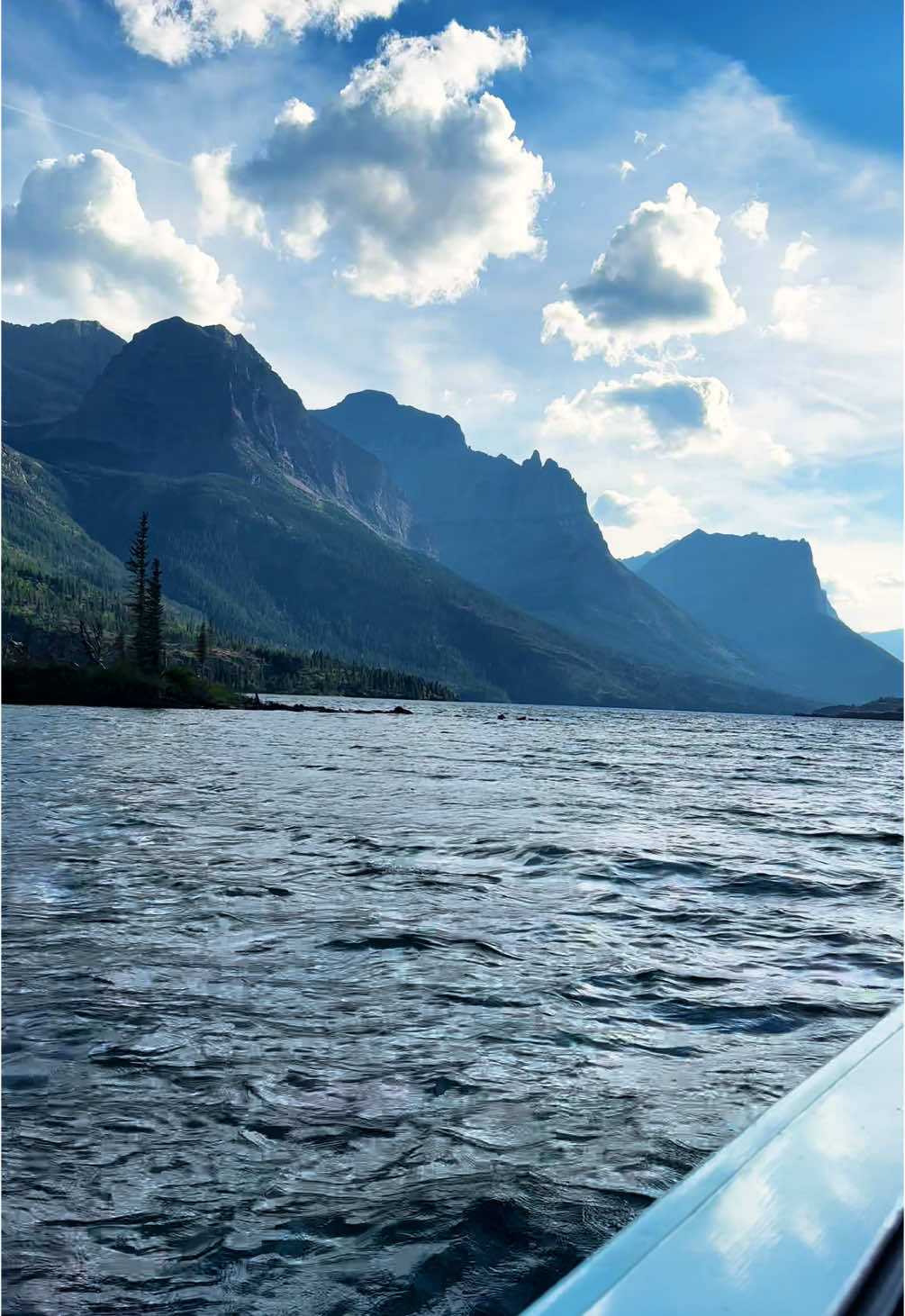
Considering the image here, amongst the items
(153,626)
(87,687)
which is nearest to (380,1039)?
(87,687)

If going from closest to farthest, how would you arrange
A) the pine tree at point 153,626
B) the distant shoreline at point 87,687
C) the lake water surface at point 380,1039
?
the lake water surface at point 380,1039 → the distant shoreline at point 87,687 → the pine tree at point 153,626

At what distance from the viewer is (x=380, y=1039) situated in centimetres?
720

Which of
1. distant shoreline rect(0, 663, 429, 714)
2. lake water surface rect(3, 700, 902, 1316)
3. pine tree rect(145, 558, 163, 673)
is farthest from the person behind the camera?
pine tree rect(145, 558, 163, 673)

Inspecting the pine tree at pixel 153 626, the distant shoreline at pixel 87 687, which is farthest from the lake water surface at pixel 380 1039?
the pine tree at pixel 153 626

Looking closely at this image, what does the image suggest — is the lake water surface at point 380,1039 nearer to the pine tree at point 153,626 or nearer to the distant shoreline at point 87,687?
the distant shoreline at point 87,687

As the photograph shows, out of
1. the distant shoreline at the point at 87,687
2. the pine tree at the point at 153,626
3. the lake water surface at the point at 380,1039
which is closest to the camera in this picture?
the lake water surface at the point at 380,1039

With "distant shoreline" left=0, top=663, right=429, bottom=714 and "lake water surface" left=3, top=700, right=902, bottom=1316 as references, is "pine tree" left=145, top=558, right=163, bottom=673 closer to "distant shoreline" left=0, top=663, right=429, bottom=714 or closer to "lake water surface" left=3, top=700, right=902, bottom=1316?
"distant shoreline" left=0, top=663, right=429, bottom=714

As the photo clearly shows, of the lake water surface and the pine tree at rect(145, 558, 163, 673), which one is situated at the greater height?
the pine tree at rect(145, 558, 163, 673)

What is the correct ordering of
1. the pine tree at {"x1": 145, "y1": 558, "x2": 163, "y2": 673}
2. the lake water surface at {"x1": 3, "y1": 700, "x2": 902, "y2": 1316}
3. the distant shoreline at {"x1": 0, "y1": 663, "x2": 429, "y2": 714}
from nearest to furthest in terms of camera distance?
the lake water surface at {"x1": 3, "y1": 700, "x2": 902, "y2": 1316} < the distant shoreline at {"x1": 0, "y1": 663, "x2": 429, "y2": 714} < the pine tree at {"x1": 145, "y1": 558, "x2": 163, "y2": 673}

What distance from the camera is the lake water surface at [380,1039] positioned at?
4422 mm

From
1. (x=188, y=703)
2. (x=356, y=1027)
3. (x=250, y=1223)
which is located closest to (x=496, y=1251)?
(x=250, y=1223)

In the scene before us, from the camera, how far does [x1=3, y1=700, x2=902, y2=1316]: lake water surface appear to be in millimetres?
4422

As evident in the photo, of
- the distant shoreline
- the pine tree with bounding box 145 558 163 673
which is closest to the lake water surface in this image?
the distant shoreline

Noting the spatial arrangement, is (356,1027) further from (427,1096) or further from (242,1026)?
(427,1096)
